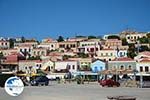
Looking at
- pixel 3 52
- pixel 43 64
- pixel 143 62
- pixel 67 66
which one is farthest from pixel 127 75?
pixel 3 52

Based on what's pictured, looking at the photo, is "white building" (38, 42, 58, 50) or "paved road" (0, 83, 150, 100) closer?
"paved road" (0, 83, 150, 100)

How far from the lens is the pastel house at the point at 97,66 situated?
6850cm

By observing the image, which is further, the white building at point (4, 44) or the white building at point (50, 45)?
the white building at point (4, 44)

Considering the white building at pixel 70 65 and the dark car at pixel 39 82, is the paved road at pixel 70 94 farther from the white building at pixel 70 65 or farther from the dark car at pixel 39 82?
the white building at pixel 70 65

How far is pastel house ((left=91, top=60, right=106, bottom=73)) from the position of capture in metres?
68.5

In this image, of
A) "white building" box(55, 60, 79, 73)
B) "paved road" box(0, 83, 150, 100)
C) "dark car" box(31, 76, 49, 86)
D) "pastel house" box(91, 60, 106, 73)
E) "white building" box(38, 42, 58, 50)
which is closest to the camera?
"paved road" box(0, 83, 150, 100)

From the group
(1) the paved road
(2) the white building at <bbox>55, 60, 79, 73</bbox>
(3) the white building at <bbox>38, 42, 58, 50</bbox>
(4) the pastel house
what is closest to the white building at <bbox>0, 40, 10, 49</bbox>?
(3) the white building at <bbox>38, 42, 58, 50</bbox>

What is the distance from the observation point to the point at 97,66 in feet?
227

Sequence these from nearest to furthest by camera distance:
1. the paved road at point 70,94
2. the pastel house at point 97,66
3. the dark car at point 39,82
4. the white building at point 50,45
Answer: the paved road at point 70,94 < the dark car at point 39,82 < the pastel house at point 97,66 < the white building at point 50,45

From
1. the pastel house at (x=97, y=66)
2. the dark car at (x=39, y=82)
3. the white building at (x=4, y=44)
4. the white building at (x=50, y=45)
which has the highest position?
the white building at (x=4, y=44)

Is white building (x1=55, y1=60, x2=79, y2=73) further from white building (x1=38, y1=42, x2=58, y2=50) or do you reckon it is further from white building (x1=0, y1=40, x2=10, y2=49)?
white building (x1=0, y1=40, x2=10, y2=49)

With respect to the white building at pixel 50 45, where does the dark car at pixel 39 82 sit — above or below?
below

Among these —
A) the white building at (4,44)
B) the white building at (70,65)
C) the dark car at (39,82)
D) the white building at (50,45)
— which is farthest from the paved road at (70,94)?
the white building at (4,44)

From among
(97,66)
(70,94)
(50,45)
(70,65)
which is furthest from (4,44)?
(70,94)
